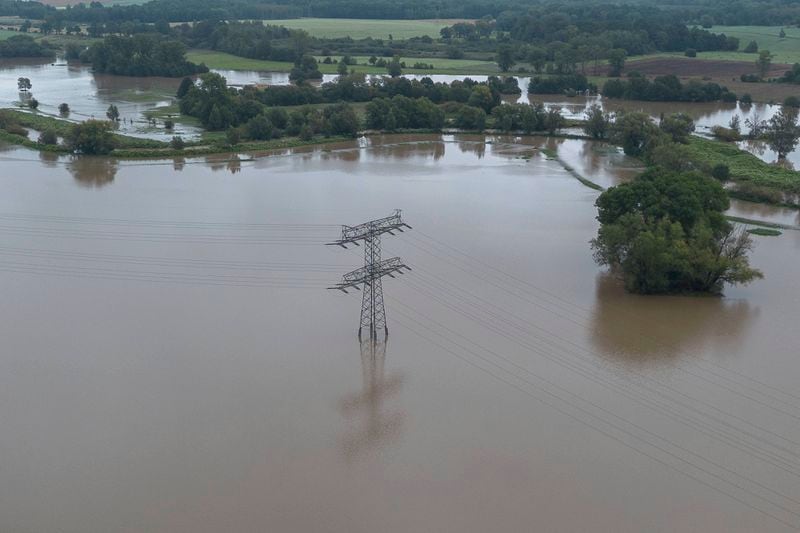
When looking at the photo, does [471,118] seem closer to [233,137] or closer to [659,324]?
[233,137]

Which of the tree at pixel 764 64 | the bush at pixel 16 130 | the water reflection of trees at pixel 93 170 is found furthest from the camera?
the tree at pixel 764 64

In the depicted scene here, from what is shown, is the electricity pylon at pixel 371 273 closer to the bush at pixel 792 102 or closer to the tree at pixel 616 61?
the bush at pixel 792 102

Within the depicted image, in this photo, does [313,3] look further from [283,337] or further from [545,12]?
[283,337]

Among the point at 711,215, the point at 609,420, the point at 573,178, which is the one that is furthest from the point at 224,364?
the point at 573,178

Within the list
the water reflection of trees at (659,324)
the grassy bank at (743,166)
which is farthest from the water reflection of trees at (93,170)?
the grassy bank at (743,166)

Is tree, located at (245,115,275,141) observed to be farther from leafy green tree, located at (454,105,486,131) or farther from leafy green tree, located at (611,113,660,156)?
leafy green tree, located at (611,113,660,156)

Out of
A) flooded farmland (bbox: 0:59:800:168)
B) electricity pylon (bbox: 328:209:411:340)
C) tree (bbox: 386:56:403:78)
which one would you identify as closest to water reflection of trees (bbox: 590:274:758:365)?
electricity pylon (bbox: 328:209:411:340)
